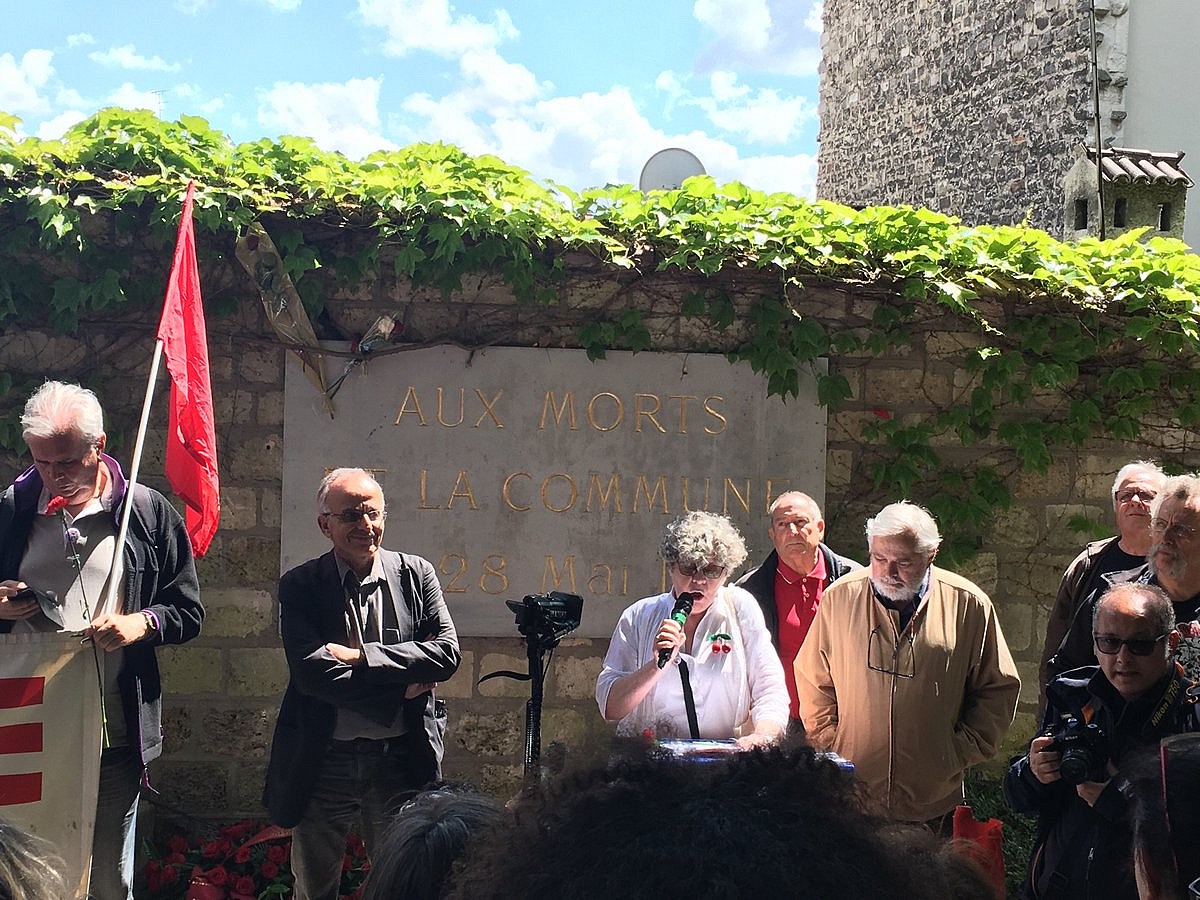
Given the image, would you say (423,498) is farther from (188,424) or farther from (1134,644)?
(1134,644)

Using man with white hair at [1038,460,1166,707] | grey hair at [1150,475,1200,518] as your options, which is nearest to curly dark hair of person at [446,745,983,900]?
grey hair at [1150,475,1200,518]

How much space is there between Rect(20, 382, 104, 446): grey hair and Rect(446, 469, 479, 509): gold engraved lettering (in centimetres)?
199

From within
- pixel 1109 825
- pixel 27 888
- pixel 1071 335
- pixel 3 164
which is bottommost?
pixel 1109 825

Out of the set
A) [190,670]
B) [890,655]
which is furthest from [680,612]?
[190,670]

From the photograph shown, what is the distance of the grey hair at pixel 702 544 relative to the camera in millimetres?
3486

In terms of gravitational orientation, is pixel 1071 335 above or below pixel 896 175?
below

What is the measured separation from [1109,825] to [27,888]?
7.69 ft

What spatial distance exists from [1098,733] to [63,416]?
3.10 metres

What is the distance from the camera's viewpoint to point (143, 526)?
3516 millimetres

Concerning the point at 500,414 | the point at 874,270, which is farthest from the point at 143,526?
the point at 874,270

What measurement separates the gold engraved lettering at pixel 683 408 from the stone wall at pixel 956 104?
8.91 meters

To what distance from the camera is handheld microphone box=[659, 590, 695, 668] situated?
325 cm

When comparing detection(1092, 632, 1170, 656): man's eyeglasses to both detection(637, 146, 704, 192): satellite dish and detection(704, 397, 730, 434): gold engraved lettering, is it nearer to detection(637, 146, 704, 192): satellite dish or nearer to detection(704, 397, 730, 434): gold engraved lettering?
detection(704, 397, 730, 434): gold engraved lettering

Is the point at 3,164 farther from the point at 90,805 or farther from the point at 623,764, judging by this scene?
the point at 623,764
